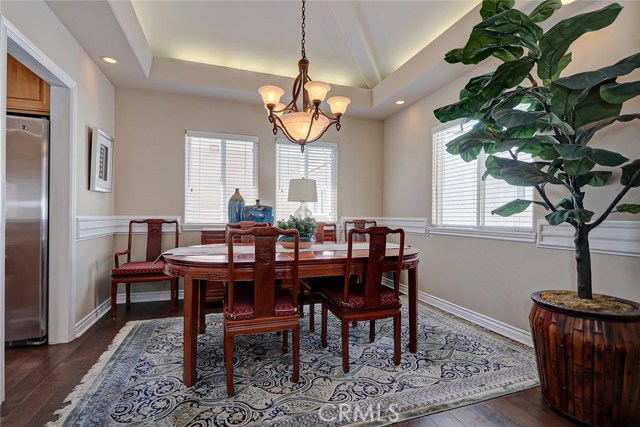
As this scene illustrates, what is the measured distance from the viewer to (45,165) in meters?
2.54

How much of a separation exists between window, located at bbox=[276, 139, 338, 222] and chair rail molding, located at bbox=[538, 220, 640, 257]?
9.39ft

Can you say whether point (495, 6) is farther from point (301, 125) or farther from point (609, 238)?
point (609, 238)

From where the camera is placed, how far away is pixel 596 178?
6.38 ft

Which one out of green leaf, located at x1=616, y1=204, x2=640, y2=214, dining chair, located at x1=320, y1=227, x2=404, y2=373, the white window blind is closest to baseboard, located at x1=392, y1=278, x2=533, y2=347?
the white window blind

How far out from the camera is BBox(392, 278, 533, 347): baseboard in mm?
2650

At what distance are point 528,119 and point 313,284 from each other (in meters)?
1.96

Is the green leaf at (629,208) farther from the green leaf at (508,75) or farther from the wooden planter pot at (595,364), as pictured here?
the green leaf at (508,75)

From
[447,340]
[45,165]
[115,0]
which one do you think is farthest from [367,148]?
[45,165]

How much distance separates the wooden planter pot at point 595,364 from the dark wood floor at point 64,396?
158mm

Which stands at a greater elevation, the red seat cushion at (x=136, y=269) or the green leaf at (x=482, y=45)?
the green leaf at (x=482, y=45)

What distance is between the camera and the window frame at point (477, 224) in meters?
2.72

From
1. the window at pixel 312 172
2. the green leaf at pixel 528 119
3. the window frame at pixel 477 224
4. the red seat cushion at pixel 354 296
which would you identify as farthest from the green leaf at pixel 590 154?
the window at pixel 312 172

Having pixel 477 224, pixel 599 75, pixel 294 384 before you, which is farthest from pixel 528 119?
pixel 294 384

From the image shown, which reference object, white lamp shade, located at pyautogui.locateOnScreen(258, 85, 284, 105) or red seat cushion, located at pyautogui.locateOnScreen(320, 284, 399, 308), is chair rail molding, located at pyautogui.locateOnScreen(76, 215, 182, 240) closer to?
white lamp shade, located at pyautogui.locateOnScreen(258, 85, 284, 105)
